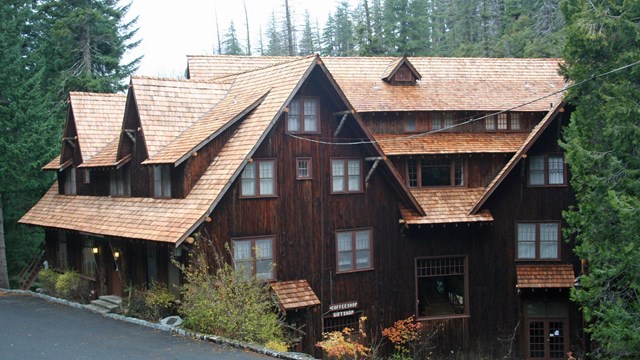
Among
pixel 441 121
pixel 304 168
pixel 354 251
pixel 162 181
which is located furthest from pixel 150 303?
pixel 441 121

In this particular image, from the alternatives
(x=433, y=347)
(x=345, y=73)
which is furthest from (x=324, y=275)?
(x=345, y=73)

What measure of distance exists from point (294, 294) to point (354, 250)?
10.4ft

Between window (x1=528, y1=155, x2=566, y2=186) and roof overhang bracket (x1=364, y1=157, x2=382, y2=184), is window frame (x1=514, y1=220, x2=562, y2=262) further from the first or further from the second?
roof overhang bracket (x1=364, y1=157, x2=382, y2=184)

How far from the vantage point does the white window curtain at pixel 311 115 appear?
23.8 metres

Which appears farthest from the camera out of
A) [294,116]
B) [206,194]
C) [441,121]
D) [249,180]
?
[441,121]

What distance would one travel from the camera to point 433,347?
85.5ft

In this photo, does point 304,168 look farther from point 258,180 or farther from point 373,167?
point 373,167

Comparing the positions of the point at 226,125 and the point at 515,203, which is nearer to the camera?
the point at 226,125

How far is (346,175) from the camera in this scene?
2444 cm

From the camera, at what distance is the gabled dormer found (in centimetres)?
2958

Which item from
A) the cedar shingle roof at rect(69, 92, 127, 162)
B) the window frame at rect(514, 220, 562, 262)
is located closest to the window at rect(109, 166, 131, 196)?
the cedar shingle roof at rect(69, 92, 127, 162)

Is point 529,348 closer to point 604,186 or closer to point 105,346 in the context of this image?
point 604,186

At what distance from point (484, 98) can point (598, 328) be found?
1232 centimetres

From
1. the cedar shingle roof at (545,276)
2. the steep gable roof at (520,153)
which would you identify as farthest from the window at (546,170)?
the cedar shingle roof at (545,276)
